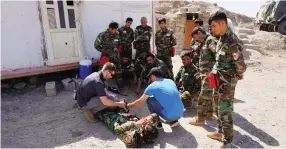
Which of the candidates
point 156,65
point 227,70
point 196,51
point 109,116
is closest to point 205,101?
point 227,70

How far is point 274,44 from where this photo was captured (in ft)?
43.6

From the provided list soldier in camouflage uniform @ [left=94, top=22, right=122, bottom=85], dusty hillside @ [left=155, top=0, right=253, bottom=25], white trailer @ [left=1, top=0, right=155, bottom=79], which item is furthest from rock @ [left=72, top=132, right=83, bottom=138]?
dusty hillside @ [left=155, top=0, right=253, bottom=25]

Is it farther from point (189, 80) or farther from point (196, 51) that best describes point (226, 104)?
point (196, 51)

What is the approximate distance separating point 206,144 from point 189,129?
0.53 meters

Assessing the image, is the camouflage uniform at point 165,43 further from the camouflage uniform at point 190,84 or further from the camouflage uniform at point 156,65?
the camouflage uniform at point 190,84

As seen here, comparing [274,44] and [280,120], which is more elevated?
[274,44]

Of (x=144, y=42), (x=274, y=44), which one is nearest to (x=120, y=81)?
(x=144, y=42)

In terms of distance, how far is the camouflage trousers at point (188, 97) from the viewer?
523 cm

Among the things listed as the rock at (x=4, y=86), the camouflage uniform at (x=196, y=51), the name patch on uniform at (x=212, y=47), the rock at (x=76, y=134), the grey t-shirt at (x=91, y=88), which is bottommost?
Answer: the rock at (x=76, y=134)

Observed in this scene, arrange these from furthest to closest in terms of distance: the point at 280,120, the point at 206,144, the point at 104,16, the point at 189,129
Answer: the point at 104,16, the point at 280,120, the point at 189,129, the point at 206,144

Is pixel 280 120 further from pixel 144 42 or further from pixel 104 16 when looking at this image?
pixel 104 16

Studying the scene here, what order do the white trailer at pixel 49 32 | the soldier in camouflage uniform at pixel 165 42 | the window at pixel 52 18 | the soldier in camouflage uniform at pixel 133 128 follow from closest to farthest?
the soldier in camouflage uniform at pixel 133 128, the white trailer at pixel 49 32, the window at pixel 52 18, the soldier in camouflage uniform at pixel 165 42

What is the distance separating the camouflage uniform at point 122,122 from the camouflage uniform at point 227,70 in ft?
3.65

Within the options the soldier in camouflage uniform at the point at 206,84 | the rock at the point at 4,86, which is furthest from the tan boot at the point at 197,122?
the rock at the point at 4,86
